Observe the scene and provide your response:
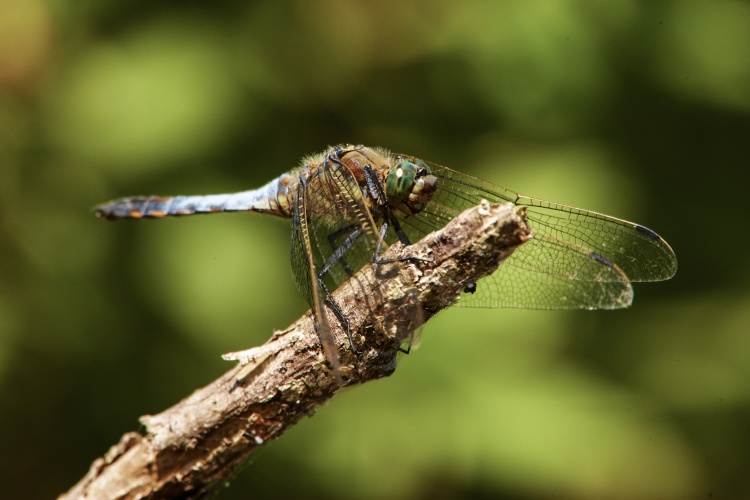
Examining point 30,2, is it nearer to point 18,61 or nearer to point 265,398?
point 18,61

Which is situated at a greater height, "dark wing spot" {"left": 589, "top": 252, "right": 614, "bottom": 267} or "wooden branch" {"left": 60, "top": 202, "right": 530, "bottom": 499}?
"dark wing spot" {"left": 589, "top": 252, "right": 614, "bottom": 267}

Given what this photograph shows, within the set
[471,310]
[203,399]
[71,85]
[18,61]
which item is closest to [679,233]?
[471,310]

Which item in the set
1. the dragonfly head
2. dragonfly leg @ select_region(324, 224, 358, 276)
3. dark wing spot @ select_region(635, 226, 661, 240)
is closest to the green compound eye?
the dragonfly head

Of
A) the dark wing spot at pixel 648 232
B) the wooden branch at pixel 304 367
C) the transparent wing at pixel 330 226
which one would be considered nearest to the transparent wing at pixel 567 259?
the dark wing spot at pixel 648 232

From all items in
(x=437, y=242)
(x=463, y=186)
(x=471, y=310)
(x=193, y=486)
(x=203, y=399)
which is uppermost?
(x=463, y=186)

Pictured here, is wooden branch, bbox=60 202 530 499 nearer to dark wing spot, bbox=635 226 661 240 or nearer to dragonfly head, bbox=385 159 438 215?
dragonfly head, bbox=385 159 438 215

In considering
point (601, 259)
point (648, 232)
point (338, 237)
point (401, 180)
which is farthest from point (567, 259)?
point (338, 237)
